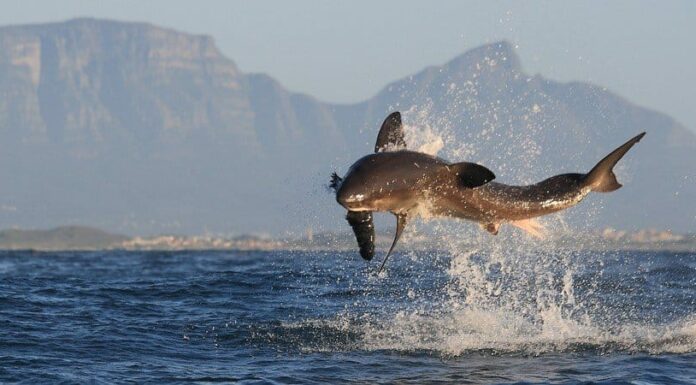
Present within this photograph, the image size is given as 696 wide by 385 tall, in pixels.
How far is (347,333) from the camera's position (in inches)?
927

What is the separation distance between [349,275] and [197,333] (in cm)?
1500

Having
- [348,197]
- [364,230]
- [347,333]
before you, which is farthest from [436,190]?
[347,333]

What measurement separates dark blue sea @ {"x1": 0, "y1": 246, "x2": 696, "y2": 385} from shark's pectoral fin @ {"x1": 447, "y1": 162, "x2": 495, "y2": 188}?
2940mm

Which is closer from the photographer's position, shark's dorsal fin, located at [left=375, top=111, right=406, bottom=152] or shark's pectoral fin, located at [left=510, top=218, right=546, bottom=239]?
shark's dorsal fin, located at [left=375, top=111, right=406, bottom=152]

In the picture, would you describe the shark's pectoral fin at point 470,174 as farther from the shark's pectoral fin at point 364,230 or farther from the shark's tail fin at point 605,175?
the shark's tail fin at point 605,175

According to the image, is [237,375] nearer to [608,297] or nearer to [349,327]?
[349,327]

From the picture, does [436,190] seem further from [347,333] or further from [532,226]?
[347,333]

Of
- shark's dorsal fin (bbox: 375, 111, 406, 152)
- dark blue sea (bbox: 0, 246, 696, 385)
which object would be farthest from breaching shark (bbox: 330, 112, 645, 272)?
dark blue sea (bbox: 0, 246, 696, 385)

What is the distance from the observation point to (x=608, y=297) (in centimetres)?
3197

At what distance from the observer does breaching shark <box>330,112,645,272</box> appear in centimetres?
1772

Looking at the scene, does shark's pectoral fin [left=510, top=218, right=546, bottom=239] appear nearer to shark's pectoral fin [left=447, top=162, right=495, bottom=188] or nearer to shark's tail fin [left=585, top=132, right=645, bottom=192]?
shark's tail fin [left=585, top=132, right=645, bottom=192]

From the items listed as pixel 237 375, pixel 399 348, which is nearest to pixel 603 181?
pixel 399 348

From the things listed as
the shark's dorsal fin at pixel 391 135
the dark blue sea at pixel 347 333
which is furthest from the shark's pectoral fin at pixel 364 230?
the dark blue sea at pixel 347 333

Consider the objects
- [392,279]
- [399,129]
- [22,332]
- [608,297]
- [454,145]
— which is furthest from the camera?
[392,279]
